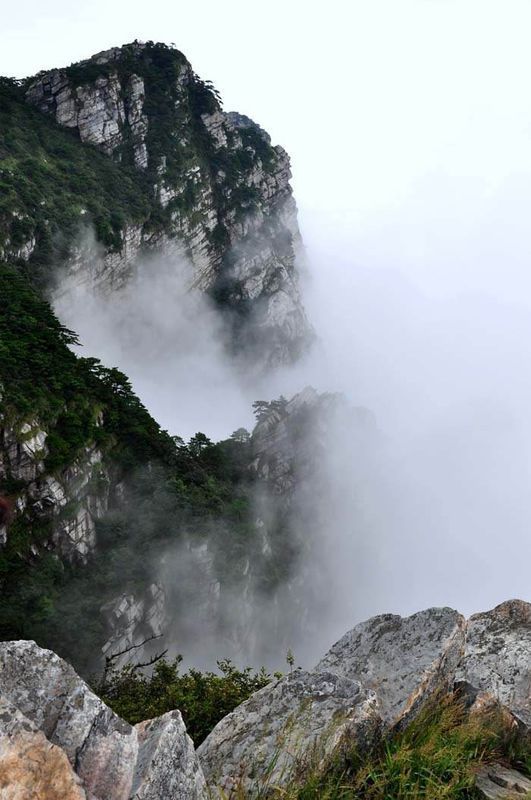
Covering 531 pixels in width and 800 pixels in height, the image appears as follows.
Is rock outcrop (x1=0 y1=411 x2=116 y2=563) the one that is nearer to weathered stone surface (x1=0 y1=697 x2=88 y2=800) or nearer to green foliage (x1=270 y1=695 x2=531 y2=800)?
weathered stone surface (x1=0 y1=697 x2=88 y2=800)

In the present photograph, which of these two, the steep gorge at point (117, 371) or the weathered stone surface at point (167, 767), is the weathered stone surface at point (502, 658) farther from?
the steep gorge at point (117, 371)

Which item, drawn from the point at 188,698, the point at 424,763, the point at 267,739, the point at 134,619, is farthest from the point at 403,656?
the point at 134,619

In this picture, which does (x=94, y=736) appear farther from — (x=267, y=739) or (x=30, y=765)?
(x=267, y=739)

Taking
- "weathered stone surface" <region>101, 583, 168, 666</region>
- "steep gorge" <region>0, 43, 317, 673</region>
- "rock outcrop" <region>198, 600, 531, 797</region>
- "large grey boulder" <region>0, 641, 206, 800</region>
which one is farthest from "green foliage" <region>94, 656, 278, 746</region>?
"weathered stone surface" <region>101, 583, 168, 666</region>

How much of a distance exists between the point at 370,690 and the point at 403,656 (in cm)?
234

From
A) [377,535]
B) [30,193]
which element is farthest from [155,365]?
[377,535]

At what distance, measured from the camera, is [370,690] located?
888 cm

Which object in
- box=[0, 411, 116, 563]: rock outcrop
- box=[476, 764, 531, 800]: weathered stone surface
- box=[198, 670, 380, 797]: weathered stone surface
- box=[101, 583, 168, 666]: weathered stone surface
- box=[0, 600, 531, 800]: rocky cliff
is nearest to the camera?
box=[0, 600, 531, 800]: rocky cliff

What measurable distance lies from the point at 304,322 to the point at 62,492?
126m

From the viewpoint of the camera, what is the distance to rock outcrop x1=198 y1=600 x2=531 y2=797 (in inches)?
290

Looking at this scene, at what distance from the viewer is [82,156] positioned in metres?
108

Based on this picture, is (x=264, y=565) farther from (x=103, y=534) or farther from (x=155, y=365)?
(x=155, y=365)

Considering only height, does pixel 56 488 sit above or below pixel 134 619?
above

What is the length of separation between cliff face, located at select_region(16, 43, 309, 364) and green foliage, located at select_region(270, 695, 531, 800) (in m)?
90.7
